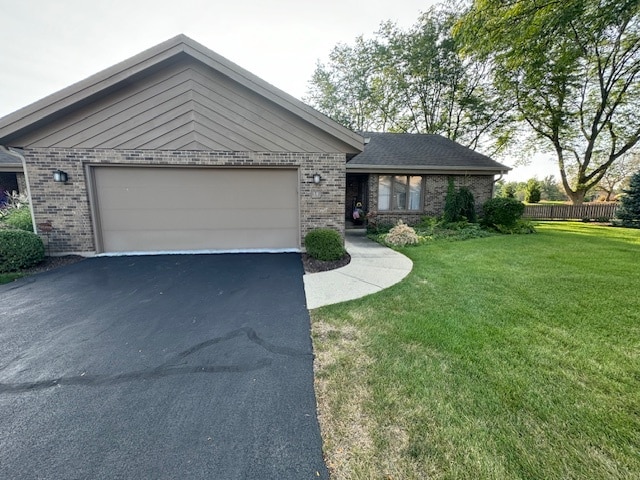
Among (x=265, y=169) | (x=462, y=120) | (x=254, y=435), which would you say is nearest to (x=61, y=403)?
(x=254, y=435)

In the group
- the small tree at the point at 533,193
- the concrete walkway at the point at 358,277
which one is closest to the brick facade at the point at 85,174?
the concrete walkway at the point at 358,277

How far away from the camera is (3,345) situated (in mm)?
2852

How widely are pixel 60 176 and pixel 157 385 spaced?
6.55 m

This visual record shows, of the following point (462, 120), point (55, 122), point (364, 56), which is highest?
point (364, 56)

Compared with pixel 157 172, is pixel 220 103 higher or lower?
higher

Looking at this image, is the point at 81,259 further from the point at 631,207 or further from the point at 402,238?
the point at 631,207

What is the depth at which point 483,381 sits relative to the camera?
2227 millimetres

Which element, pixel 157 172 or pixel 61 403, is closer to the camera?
pixel 61 403

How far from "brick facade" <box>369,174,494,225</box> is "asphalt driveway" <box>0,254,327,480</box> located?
8.01 metres

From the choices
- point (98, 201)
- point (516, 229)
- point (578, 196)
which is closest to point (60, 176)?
point (98, 201)

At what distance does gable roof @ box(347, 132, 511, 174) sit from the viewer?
35.2 feet

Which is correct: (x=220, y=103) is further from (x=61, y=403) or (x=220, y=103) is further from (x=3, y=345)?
(x=61, y=403)

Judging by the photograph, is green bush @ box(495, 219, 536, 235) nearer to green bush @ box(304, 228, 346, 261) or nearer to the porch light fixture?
green bush @ box(304, 228, 346, 261)

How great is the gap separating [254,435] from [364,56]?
2428cm
